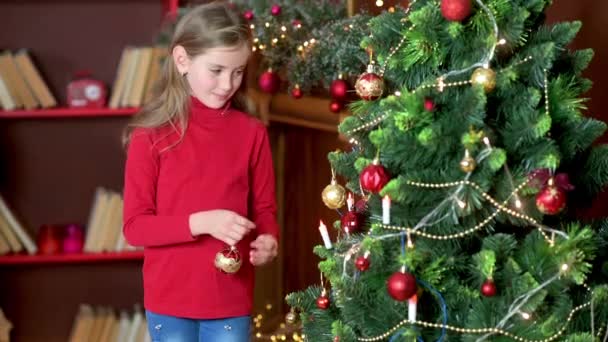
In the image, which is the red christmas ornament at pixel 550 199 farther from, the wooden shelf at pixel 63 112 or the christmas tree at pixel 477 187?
the wooden shelf at pixel 63 112

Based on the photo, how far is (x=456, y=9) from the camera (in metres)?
1.77

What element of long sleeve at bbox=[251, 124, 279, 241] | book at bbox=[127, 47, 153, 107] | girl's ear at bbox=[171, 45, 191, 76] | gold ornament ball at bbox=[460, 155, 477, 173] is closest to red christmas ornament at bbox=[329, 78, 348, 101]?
long sleeve at bbox=[251, 124, 279, 241]

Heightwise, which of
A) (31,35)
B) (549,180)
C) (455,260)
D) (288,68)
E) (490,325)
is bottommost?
(490,325)

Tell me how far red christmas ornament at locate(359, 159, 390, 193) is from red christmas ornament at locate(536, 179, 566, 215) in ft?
0.87

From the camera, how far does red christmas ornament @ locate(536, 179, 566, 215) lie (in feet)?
5.59

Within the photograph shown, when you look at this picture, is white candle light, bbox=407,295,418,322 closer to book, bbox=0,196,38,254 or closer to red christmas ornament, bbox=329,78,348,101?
red christmas ornament, bbox=329,78,348,101

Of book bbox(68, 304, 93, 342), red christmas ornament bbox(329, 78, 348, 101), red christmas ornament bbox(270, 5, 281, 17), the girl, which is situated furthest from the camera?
book bbox(68, 304, 93, 342)

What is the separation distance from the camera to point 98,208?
398 cm

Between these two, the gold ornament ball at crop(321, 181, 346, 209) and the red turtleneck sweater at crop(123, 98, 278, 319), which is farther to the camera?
the red turtleneck sweater at crop(123, 98, 278, 319)

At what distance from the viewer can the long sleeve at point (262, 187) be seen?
2531mm

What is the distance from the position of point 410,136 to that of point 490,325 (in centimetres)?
35

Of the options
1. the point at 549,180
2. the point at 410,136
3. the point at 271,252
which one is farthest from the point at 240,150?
the point at 549,180

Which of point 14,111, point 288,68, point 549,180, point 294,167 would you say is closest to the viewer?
point 549,180

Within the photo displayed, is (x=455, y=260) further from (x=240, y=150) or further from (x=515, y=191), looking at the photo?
(x=240, y=150)
